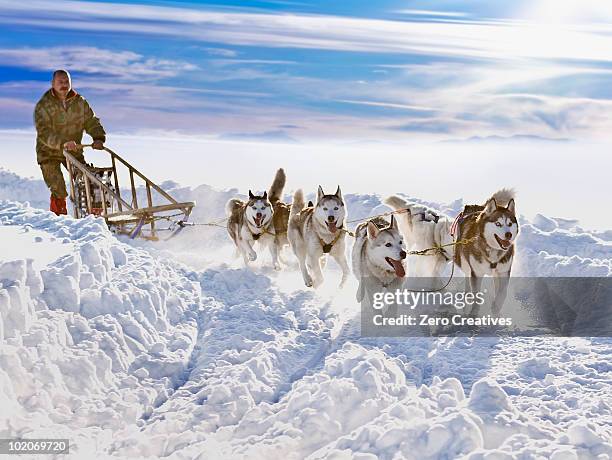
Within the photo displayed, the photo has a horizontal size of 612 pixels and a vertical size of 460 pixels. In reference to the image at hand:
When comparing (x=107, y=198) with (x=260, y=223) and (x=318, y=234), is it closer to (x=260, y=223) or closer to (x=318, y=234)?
(x=260, y=223)

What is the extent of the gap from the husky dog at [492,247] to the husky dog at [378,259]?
779mm

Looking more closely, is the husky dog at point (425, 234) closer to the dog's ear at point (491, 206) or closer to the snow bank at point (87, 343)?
the dog's ear at point (491, 206)

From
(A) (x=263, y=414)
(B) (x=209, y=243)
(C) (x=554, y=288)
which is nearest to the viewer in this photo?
(A) (x=263, y=414)

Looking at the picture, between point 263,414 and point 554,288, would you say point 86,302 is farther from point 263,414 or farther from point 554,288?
point 554,288

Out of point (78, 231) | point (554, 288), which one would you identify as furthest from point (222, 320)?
point (554, 288)

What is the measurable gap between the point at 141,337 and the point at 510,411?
3.09m

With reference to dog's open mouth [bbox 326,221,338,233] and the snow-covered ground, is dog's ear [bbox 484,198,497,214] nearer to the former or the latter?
the snow-covered ground

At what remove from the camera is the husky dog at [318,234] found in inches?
298

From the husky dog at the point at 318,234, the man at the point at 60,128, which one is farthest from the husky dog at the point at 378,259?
the man at the point at 60,128

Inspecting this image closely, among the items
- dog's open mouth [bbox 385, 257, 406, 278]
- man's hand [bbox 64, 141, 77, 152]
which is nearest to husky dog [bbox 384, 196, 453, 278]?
dog's open mouth [bbox 385, 257, 406, 278]

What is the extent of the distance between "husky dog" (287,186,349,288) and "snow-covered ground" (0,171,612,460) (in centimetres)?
97

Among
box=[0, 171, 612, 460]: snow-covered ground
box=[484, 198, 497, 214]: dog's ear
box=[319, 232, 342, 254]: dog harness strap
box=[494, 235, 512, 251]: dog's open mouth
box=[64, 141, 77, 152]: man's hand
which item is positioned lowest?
box=[0, 171, 612, 460]: snow-covered ground

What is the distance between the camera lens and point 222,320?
6.18m

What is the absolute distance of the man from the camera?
8.77m
